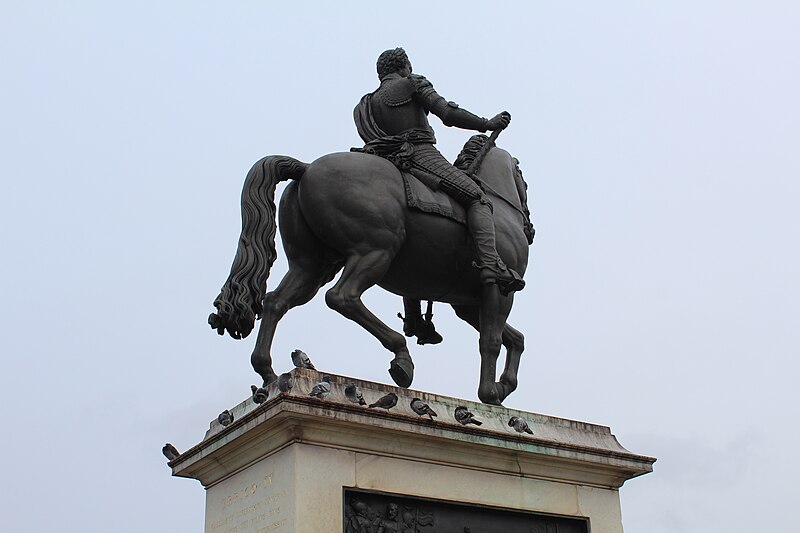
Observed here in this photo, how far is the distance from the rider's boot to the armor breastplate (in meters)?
1.15

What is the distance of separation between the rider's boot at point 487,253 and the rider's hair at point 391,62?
1.79 metres

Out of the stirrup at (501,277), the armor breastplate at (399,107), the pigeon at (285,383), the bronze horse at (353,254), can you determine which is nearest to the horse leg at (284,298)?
the bronze horse at (353,254)

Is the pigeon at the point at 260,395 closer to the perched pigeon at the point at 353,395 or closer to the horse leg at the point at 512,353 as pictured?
the perched pigeon at the point at 353,395

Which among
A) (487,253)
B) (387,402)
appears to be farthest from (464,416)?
(487,253)

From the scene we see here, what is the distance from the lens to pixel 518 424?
9.19 meters

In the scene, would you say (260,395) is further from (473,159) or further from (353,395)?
(473,159)

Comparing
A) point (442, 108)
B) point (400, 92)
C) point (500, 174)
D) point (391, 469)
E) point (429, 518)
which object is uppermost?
point (400, 92)

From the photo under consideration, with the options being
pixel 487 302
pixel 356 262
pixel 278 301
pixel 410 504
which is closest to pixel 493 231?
pixel 487 302

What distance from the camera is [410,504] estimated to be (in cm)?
825

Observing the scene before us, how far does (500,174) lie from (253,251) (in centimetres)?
293

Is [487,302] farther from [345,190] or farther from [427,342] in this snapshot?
[345,190]

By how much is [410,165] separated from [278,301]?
1828 millimetres

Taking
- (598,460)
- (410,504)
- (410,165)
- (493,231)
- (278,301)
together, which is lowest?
(410,504)

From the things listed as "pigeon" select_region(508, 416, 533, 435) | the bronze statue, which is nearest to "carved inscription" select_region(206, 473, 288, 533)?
the bronze statue
